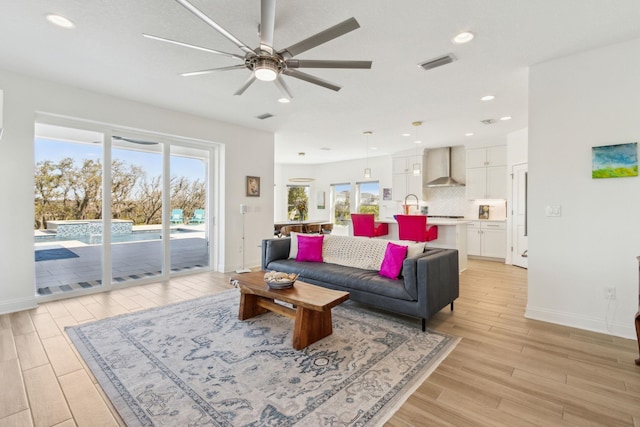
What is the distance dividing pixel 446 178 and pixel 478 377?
6.14 meters

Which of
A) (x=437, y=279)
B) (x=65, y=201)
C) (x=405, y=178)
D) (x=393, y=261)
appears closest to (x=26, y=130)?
(x=65, y=201)

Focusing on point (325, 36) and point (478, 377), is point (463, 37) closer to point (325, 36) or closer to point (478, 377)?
point (325, 36)

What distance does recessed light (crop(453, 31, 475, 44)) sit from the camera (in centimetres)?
258

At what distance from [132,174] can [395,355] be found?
4636 millimetres

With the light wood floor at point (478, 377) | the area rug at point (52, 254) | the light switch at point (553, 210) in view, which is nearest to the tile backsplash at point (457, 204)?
the light switch at point (553, 210)

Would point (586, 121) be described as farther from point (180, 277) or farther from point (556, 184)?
point (180, 277)

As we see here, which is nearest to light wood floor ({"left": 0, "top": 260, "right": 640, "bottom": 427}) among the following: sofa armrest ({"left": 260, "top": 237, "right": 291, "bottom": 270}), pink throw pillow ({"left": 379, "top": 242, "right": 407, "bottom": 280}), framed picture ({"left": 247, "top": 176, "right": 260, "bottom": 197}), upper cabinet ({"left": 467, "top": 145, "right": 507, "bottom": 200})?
pink throw pillow ({"left": 379, "top": 242, "right": 407, "bottom": 280})

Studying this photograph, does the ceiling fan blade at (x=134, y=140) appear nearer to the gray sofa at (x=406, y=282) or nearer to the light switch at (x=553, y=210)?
the gray sofa at (x=406, y=282)

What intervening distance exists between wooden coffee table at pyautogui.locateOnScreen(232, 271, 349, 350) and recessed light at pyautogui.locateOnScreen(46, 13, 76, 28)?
2.72 metres

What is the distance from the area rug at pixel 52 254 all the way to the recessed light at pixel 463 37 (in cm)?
547

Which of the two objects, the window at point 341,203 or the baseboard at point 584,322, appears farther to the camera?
the window at point 341,203

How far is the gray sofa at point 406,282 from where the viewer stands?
9.42 feet

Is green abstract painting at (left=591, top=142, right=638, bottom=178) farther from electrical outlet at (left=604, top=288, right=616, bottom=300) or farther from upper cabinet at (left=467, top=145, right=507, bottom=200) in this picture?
upper cabinet at (left=467, top=145, right=507, bottom=200)

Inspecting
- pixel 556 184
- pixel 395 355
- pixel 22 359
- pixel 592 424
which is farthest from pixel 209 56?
pixel 592 424
